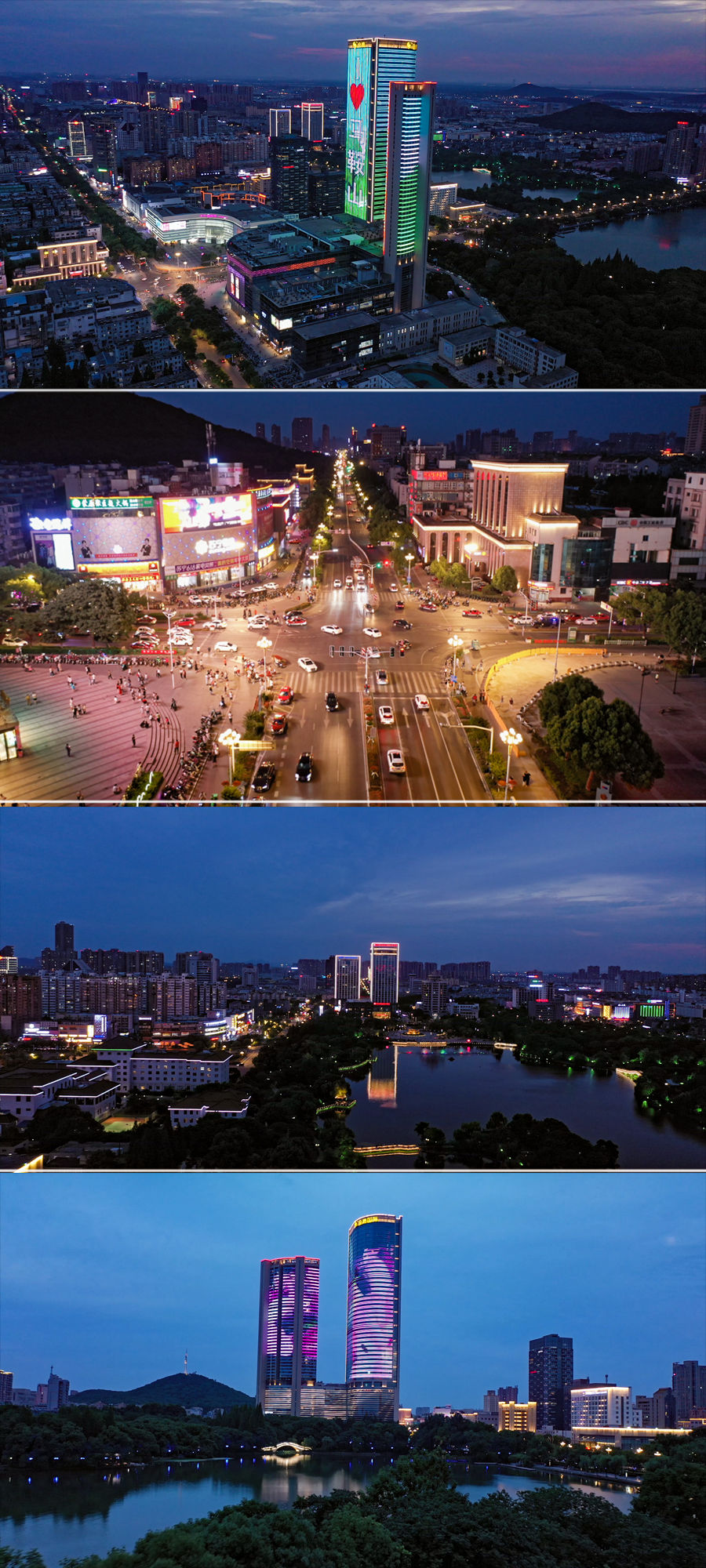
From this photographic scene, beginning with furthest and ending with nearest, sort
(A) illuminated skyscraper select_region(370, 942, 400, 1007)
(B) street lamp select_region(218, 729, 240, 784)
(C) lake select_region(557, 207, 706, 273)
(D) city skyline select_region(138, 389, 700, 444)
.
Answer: (C) lake select_region(557, 207, 706, 273) → (A) illuminated skyscraper select_region(370, 942, 400, 1007) → (D) city skyline select_region(138, 389, 700, 444) → (B) street lamp select_region(218, 729, 240, 784)

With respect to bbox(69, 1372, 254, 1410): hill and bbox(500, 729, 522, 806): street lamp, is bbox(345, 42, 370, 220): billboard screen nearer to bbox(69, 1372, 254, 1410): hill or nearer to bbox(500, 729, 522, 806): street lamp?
bbox(500, 729, 522, 806): street lamp

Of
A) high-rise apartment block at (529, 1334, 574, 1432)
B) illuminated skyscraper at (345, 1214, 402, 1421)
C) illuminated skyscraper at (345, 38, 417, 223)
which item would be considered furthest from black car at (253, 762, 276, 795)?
high-rise apartment block at (529, 1334, 574, 1432)

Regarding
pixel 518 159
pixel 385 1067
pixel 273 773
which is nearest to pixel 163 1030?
pixel 385 1067

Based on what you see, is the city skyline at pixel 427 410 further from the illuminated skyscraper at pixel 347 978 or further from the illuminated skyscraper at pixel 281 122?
the illuminated skyscraper at pixel 347 978

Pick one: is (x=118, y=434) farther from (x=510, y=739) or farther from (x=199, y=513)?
(x=510, y=739)

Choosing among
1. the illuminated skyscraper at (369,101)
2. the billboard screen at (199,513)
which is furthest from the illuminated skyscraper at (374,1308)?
the illuminated skyscraper at (369,101)
